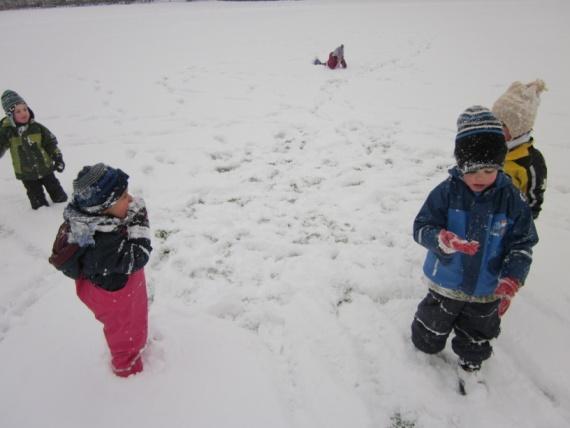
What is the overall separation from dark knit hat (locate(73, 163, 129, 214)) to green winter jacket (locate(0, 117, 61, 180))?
272 centimetres

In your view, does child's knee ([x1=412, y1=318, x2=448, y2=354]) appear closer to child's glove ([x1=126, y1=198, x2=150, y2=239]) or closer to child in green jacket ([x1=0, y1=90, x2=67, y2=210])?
child's glove ([x1=126, y1=198, x2=150, y2=239])

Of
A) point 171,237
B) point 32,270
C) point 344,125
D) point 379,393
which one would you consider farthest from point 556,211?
point 32,270

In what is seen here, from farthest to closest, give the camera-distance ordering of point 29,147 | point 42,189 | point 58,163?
1. point 42,189
2. point 58,163
3. point 29,147

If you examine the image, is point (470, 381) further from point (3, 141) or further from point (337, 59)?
point (337, 59)

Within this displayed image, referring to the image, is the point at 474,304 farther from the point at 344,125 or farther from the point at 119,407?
the point at 344,125

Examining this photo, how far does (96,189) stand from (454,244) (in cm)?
180

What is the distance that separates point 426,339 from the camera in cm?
234

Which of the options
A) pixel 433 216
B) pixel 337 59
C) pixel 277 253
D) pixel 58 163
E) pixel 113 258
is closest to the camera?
pixel 113 258

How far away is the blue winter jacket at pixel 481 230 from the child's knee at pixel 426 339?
1.30 ft

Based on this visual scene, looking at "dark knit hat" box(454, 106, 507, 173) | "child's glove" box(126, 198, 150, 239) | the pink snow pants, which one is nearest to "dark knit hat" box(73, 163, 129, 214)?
"child's glove" box(126, 198, 150, 239)

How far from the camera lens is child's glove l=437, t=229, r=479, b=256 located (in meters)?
1.75

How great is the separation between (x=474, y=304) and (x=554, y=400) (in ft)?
2.72

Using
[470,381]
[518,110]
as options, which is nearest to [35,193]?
[470,381]

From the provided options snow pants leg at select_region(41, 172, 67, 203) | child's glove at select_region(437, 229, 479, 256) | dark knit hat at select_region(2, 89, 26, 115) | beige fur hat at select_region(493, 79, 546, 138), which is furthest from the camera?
snow pants leg at select_region(41, 172, 67, 203)
